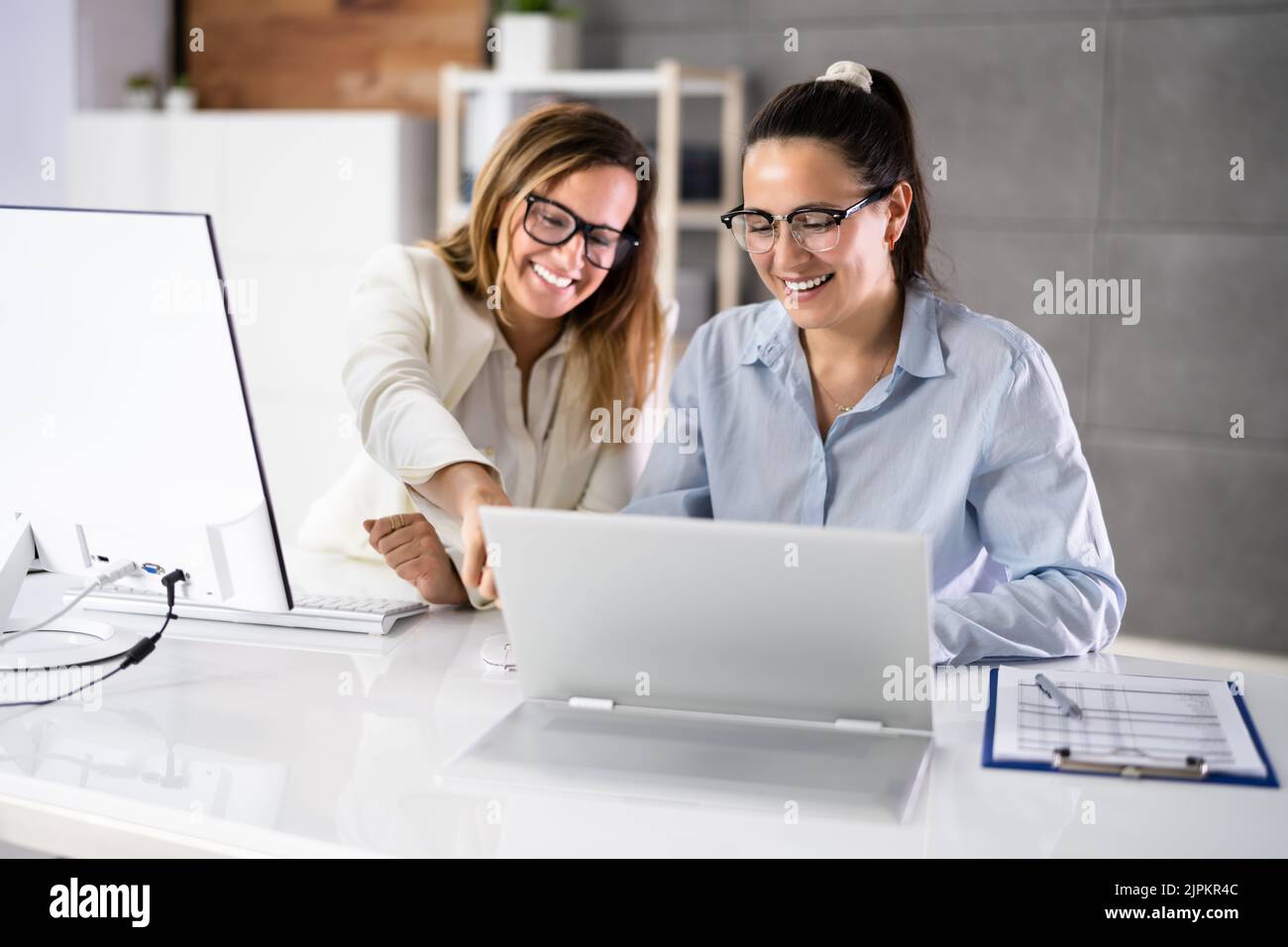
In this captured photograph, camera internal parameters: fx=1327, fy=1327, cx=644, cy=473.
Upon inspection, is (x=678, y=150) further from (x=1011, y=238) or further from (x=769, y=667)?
(x=769, y=667)

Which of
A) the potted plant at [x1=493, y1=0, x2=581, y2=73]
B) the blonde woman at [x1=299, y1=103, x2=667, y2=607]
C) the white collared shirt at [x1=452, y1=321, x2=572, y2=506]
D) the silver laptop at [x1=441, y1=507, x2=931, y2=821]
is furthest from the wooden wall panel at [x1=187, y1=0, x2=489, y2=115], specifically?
the silver laptop at [x1=441, y1=507, x2=931, y2=821]

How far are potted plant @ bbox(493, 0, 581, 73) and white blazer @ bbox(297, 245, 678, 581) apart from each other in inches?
71.9

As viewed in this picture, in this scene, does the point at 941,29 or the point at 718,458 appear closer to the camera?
the point at 718,458

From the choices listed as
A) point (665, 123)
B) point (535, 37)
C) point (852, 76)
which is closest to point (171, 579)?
point (852, 76)

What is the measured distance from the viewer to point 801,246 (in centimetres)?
169

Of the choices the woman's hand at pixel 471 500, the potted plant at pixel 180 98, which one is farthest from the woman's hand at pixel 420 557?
the potted plant at pixel 180 98

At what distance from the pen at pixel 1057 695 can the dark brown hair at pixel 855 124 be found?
684 millimetres

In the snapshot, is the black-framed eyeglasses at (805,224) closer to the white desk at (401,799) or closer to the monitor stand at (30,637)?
the white desk at (401,799)

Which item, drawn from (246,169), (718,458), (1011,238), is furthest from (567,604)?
(246,169)

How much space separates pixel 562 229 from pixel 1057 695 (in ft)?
3.39

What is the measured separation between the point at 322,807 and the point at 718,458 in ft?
3.03

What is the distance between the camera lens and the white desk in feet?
3.51
